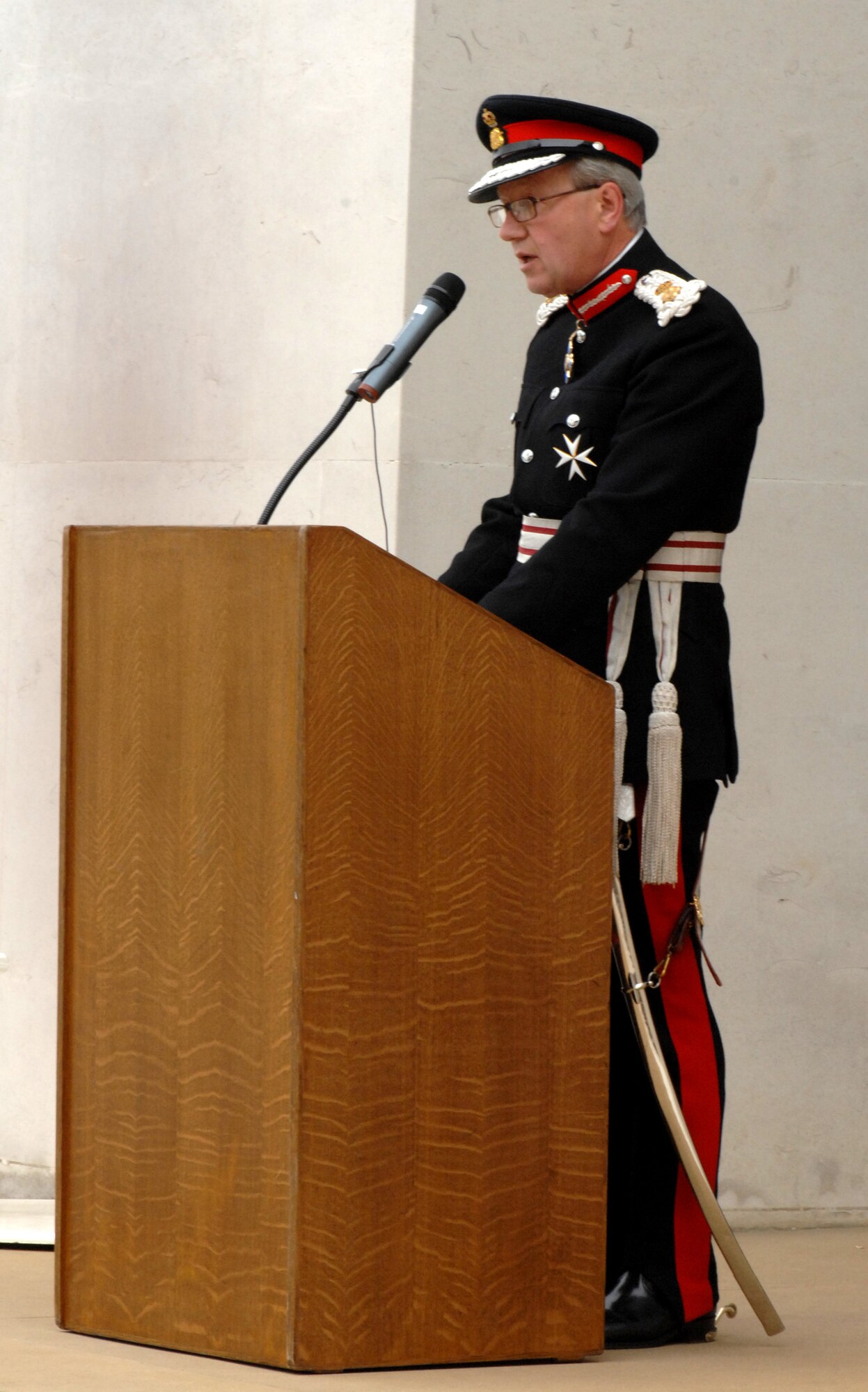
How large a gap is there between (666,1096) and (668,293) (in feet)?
3.00

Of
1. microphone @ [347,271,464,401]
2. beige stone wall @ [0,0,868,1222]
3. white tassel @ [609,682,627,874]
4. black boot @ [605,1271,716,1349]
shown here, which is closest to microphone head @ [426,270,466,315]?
microphone @ [347,271,464,401]

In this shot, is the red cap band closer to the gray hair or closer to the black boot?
the gray hair

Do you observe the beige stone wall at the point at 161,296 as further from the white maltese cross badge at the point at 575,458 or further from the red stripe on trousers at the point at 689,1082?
the red stripe on trousers at the point at 689,1082

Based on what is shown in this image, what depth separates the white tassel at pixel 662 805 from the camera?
7.23 feet

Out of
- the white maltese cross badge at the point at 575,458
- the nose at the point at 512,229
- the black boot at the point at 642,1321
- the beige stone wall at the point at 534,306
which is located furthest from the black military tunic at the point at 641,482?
the beige stone wall at the point at 534,306

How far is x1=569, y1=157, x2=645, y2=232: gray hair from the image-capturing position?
91.7 inches

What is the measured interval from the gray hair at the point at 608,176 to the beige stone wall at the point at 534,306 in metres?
0.89

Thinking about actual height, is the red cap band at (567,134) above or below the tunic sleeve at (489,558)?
above

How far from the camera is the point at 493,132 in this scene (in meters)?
2.38

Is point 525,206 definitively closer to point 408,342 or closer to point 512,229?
point 512,229

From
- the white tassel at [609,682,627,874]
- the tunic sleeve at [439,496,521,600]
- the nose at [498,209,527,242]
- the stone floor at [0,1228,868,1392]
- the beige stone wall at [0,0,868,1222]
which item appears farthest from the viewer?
the beige stone wall at [0,0,868,1222]

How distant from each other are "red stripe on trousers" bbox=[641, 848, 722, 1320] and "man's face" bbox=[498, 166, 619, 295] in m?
0.71

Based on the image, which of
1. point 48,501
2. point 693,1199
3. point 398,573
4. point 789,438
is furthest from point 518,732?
point 48,501

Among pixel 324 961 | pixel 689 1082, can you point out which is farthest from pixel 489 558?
pixel 324 961
